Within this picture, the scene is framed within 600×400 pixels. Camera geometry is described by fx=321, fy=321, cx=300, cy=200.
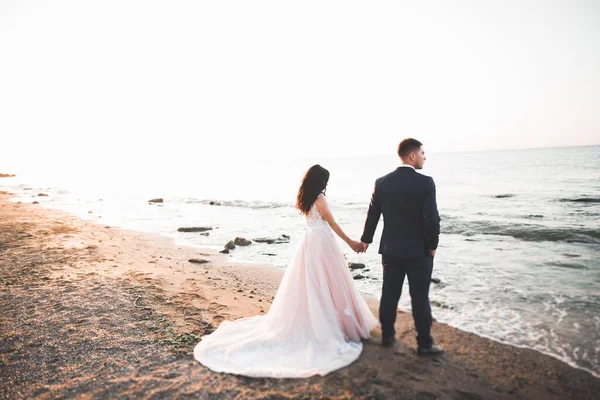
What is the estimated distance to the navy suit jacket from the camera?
3998 mm

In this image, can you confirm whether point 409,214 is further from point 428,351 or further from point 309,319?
point 309,319

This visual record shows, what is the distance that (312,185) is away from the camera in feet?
15.2

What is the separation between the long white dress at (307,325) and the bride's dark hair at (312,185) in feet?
0.47

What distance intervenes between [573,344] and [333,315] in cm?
353

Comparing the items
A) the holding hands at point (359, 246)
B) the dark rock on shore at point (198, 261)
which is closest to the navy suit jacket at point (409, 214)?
the holding hands at point (359, 246)

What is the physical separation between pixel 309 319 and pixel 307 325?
82 mm

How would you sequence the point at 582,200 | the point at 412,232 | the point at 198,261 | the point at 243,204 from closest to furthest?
the point at 412,232
the point at 198,261
the point at 582,200
the point at 243,204

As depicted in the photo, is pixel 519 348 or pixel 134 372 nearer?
pixel 134 372

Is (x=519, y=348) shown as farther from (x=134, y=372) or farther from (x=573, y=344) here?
(x=134, y=372)

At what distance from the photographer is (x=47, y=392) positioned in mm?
3488

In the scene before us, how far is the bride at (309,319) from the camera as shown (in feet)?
13.3

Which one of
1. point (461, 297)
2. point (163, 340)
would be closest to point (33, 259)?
point (163, 340)

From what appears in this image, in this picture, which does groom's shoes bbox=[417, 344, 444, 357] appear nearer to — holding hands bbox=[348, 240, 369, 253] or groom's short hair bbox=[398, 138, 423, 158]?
holding hands bbox=[348, 240, 369, 253]

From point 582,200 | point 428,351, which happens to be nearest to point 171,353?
point 428,351
